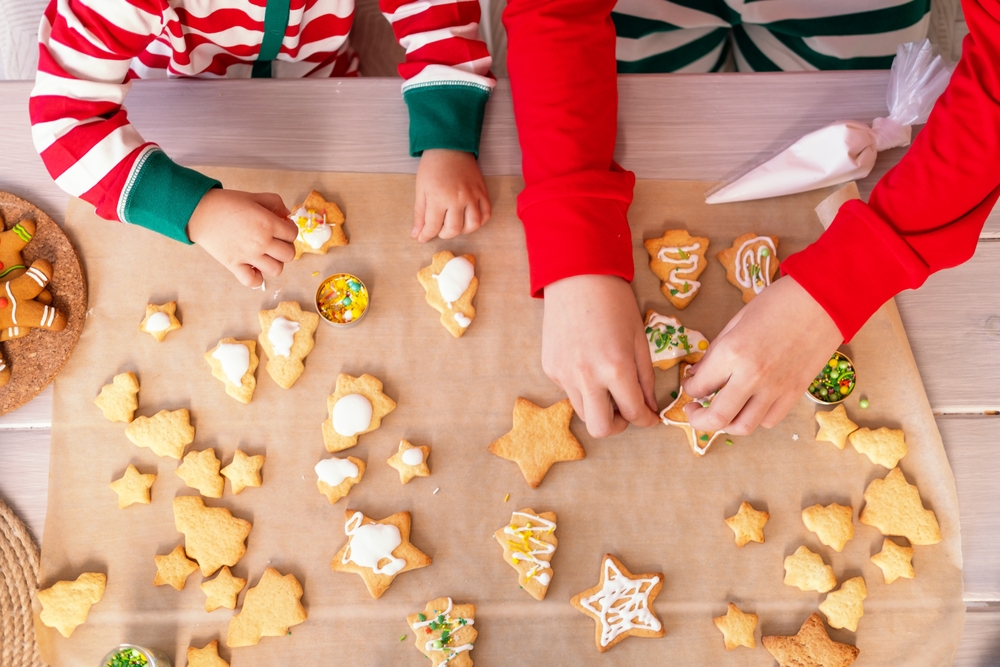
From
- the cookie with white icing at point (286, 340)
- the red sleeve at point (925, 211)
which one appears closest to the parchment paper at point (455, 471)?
the cookie with white icing at point (286, 340)

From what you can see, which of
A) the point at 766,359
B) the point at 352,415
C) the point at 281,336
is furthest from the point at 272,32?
the point at 766,359

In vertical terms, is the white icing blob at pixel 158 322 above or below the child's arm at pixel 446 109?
below

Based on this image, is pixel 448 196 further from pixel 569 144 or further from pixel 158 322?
pixel 158 322

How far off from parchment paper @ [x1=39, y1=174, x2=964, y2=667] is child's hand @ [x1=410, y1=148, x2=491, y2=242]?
0.02 meters

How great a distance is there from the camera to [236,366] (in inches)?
33.1

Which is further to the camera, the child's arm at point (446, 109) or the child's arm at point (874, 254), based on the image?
the child's arm at point (446, 109)

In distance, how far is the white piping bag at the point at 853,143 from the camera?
848mm

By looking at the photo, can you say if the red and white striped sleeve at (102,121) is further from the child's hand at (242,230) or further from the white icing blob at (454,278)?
the white icing blob at (454,278)

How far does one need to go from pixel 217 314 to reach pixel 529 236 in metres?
0.44

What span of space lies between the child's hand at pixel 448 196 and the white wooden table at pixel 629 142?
1.8 inches

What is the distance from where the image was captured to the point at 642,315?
881 millimetres

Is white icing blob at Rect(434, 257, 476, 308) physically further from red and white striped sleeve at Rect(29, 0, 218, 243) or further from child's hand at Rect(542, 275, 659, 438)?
red and white striped sleeve at Rect(29, 0, 218, 243)

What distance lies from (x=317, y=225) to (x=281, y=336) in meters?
0.16

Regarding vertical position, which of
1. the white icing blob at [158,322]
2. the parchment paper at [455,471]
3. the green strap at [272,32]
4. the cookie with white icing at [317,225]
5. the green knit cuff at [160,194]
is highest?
the green strap at [272,32]
